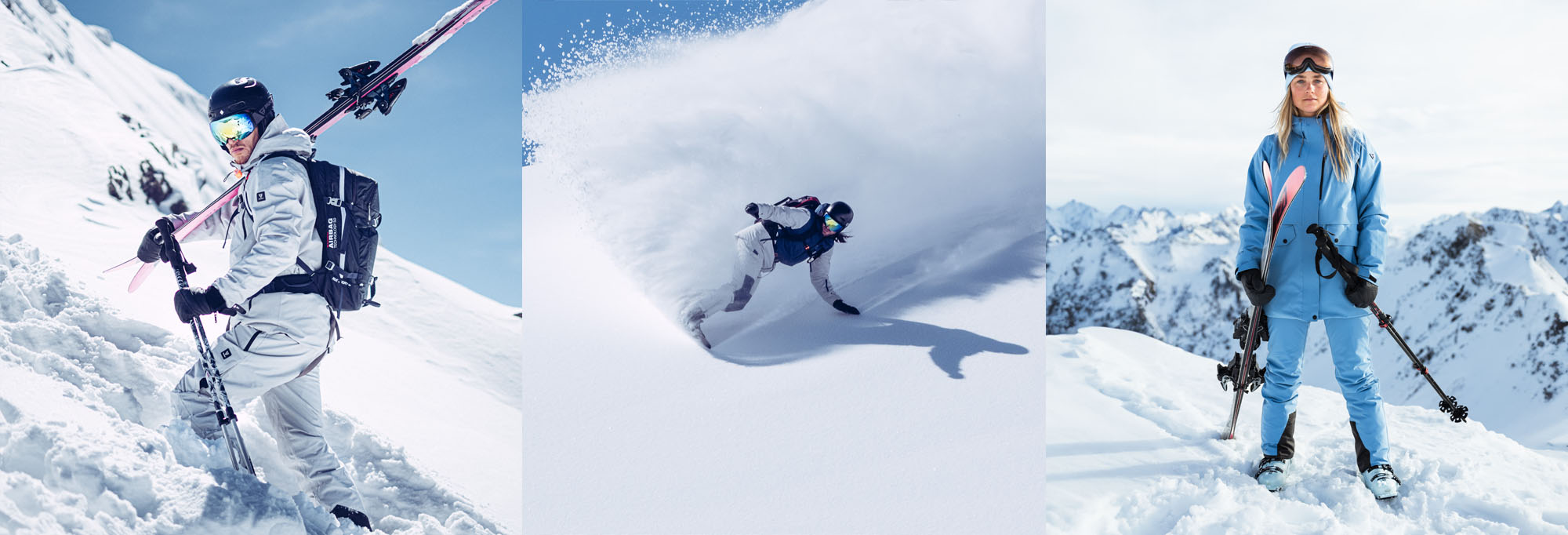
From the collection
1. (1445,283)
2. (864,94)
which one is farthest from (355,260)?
(1445,283)

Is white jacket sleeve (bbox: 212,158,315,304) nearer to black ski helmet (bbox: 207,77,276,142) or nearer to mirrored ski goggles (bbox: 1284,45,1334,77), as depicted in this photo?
black ski helmet (bbox: 207,77,276,142)

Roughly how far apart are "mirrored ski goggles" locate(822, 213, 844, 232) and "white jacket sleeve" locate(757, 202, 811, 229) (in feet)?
0.31

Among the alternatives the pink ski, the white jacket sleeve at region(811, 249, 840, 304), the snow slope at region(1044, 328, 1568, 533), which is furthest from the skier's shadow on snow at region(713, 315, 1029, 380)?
the pink ski

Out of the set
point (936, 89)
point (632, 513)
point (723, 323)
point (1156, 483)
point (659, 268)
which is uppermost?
point (936, 89)

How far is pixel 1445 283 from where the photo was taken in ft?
136

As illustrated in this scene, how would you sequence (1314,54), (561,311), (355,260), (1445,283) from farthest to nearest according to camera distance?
(1445,283) → (561,311) → (1314,54) → (355,260)

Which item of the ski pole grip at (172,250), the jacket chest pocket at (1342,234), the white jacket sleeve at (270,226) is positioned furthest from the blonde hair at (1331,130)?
the ski pole grip at (172,250)

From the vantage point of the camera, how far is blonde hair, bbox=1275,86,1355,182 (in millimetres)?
3262

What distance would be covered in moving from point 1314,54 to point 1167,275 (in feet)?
214

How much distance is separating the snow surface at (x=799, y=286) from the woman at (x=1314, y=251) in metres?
1.27

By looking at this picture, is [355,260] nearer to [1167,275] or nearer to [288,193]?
[288,193]

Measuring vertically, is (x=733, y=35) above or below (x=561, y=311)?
above

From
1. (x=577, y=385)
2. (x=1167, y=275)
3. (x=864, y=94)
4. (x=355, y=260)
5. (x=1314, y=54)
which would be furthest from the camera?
(x=1167, y=275)

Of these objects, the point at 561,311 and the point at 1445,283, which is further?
the point at 1445,283
